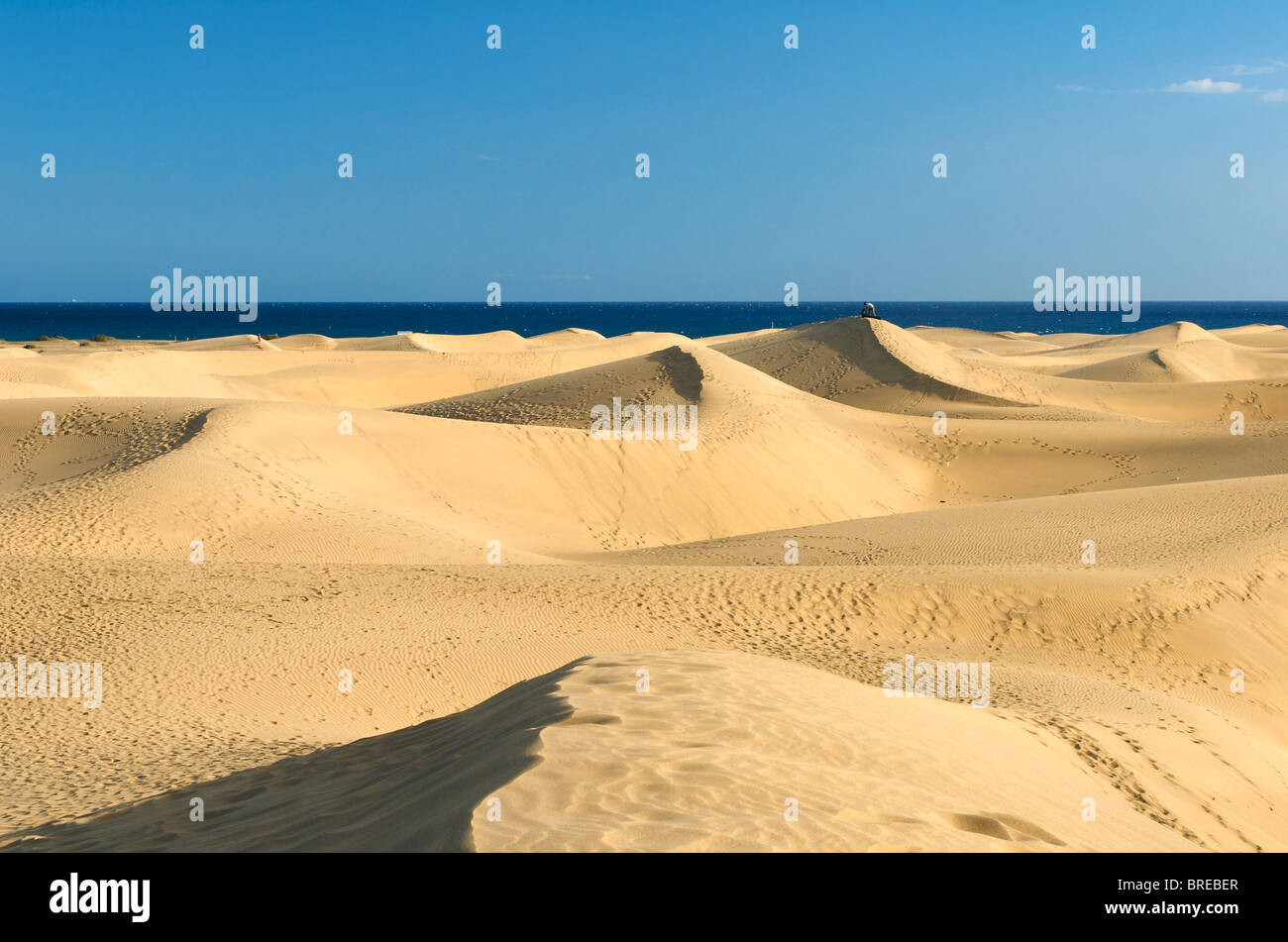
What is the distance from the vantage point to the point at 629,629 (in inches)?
425

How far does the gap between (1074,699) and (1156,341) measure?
6232 cm

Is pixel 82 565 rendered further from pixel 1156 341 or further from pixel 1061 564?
pixel 1156 341

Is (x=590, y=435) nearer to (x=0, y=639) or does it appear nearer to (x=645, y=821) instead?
(x=0, y=639)

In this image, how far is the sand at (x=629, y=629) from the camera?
17.3 ft

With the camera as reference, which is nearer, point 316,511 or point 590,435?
point 316,511

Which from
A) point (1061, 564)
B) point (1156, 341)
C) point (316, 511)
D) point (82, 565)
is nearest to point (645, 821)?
point (82, 565)

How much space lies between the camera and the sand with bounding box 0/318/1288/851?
207 inches

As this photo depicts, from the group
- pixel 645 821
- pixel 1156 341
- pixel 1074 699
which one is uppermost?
pixel 1156 341
